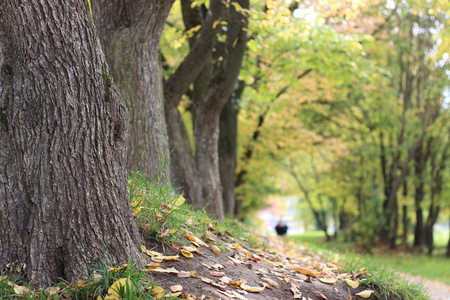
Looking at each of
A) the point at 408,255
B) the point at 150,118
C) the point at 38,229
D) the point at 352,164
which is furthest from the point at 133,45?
the point at 352,164

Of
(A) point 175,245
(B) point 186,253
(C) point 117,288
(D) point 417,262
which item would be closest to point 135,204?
(A) point 175,245

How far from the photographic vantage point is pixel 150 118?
5262 millimetres

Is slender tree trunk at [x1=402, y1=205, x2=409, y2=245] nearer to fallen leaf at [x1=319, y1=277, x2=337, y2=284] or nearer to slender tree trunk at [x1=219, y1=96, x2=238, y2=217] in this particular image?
slender tree trunk at [x1=219, y1=96, x2=238, y2=217]

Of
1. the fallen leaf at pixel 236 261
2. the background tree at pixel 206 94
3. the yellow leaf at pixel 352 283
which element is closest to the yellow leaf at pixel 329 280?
the yellow leaf at pixel 352 283

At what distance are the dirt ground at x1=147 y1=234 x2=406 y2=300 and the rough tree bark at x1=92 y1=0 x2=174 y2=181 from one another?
5.55 ft

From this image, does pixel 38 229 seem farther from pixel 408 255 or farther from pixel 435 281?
pixel 408 255

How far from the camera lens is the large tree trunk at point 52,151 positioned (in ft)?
8.46

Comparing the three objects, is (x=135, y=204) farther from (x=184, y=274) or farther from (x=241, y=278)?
(x=241, y=278)

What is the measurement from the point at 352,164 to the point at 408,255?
520 centimetres

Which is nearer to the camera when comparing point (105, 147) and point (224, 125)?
point (105, 147)

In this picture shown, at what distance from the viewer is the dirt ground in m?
2.92

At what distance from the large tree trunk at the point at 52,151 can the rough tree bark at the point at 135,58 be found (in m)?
2.12

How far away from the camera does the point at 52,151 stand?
8.49ft

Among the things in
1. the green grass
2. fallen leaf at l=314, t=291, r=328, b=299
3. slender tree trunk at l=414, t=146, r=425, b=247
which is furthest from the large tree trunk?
slender tree trunk at l=414, t=146, r=425, b=247
